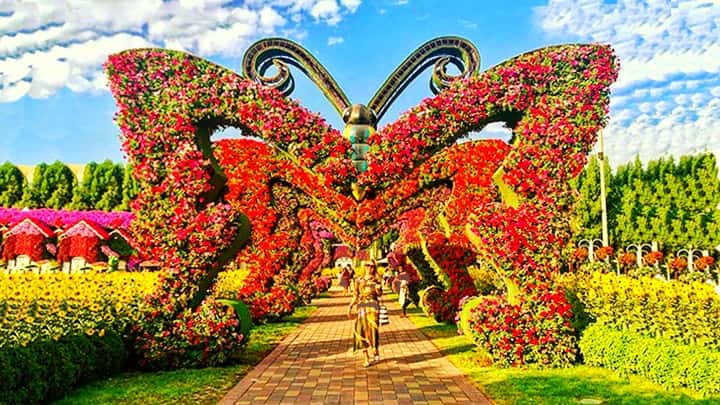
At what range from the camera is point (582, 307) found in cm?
982

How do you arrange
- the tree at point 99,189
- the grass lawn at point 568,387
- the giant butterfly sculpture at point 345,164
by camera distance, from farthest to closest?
1. the tree at point 99,189
2. the giant butterfly sculpture at point 345,164
3. the grass lawn at point 568,387

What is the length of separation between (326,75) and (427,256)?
5.71 m

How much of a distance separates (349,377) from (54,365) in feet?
Result: 12.1

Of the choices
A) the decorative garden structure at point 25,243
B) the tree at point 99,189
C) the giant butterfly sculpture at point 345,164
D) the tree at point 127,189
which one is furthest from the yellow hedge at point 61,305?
the tree at point 99,189

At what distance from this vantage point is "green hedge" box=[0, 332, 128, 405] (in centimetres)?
560

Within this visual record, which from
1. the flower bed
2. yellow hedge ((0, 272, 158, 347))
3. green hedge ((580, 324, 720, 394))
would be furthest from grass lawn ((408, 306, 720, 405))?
the flower bed

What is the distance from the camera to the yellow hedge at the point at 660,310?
7.30 meters

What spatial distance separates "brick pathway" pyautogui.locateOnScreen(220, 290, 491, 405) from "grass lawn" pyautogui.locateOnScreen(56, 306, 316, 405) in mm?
244

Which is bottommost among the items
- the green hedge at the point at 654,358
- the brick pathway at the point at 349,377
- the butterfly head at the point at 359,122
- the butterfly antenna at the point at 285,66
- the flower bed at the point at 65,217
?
the brick pathway at the point at 349,377

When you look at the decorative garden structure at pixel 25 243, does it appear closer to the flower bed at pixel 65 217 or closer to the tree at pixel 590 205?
the flower bed at pixel 65 217

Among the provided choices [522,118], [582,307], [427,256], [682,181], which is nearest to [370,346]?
[582,307]

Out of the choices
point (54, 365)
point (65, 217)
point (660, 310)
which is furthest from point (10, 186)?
point (660, 310)

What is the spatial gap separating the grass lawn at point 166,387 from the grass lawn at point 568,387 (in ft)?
10.8

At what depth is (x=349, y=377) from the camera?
8.10 metres
